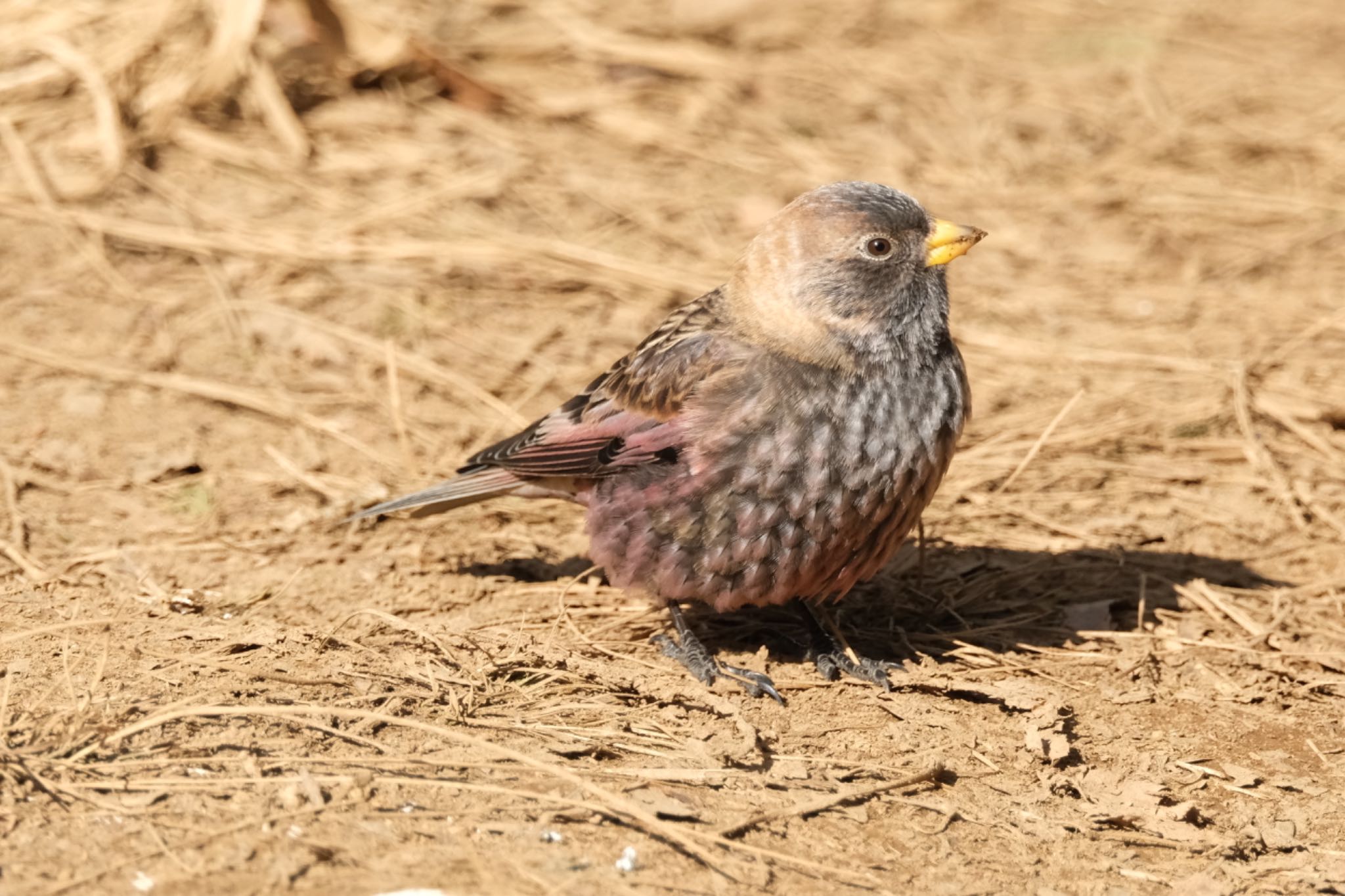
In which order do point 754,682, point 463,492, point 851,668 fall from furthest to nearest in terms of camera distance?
point 463,492 < point 851,668 < point 754,682

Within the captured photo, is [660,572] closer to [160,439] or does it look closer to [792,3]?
[160,439]

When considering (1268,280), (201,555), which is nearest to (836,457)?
(201,555)

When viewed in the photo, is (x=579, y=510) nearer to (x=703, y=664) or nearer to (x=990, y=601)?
(x=703, y=664)

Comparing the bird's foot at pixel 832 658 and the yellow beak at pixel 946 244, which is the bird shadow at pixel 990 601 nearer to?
the bird's foot at pixel 832 658

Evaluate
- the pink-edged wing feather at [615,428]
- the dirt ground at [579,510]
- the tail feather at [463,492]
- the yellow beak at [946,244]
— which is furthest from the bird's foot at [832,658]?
the yellow beak at [946,244]

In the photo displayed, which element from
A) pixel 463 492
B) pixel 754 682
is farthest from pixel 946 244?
pixel 463 492

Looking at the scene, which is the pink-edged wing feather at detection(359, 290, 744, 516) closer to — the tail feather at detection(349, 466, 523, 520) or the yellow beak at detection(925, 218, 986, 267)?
the tail feather at detection(349, 466, 523, 520)
